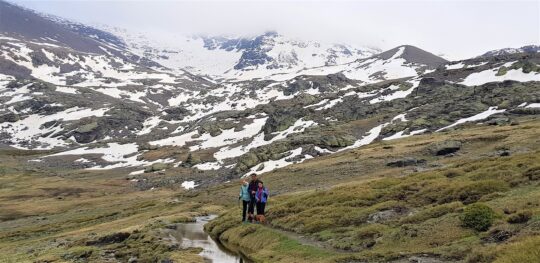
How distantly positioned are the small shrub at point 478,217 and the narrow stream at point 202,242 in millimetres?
13367

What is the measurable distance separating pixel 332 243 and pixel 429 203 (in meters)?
7.93

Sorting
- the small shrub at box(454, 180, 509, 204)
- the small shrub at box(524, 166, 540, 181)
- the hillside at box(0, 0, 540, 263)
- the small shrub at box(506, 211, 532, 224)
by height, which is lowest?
the hillside at box(0, 0, 540, 263)

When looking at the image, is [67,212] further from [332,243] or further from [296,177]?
[332,243]

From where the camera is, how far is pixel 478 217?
22484 mm

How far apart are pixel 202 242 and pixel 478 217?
22696 mm

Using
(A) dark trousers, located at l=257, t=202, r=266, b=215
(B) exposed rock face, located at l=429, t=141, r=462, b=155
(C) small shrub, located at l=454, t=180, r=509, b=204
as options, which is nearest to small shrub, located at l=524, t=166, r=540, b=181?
(C) small shrub, located at l=454, t=180, r=509, b=204

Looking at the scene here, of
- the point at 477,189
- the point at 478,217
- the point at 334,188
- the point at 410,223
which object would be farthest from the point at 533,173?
the point at 334,188

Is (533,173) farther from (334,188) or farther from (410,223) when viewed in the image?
(334,188)

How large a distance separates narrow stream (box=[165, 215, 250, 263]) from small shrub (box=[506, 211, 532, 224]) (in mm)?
15323

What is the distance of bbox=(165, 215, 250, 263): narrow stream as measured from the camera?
1215 inches

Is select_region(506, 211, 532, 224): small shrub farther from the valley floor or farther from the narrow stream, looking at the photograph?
the narrow stream

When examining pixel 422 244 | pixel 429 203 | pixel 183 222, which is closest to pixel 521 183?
pixel 429 203

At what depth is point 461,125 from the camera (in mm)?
107625

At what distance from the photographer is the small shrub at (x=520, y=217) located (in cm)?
2119
